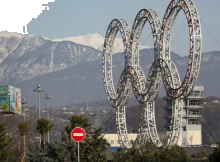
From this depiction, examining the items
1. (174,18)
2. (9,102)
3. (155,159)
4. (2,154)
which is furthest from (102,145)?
(9,102)

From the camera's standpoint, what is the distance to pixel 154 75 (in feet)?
206

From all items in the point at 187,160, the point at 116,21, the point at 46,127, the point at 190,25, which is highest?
the point at 116,21

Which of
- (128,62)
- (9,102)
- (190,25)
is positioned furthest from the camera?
(128,62)

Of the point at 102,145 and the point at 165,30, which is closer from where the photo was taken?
the point at 102,145

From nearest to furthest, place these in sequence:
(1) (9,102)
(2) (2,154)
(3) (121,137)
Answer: (2) (2,154), (1) (9,102), (3) (121,137)

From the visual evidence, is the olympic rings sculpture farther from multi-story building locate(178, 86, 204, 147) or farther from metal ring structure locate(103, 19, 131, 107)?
multi-story building locate(178, 86, 204, 147)

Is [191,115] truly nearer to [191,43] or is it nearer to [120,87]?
[120,87]

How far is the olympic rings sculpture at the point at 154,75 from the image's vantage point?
51.5 metres

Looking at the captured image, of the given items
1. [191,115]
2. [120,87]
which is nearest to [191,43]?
[120,87]

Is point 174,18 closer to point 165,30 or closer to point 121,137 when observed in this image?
point 165,30

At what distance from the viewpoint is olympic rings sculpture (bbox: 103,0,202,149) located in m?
51.5

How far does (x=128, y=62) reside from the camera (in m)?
72.2

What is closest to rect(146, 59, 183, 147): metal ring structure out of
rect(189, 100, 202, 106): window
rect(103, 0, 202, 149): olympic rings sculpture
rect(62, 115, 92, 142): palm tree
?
rect(103, 0, 202, 149): olympic rings sculpture

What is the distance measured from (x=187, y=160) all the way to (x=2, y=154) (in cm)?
1651
